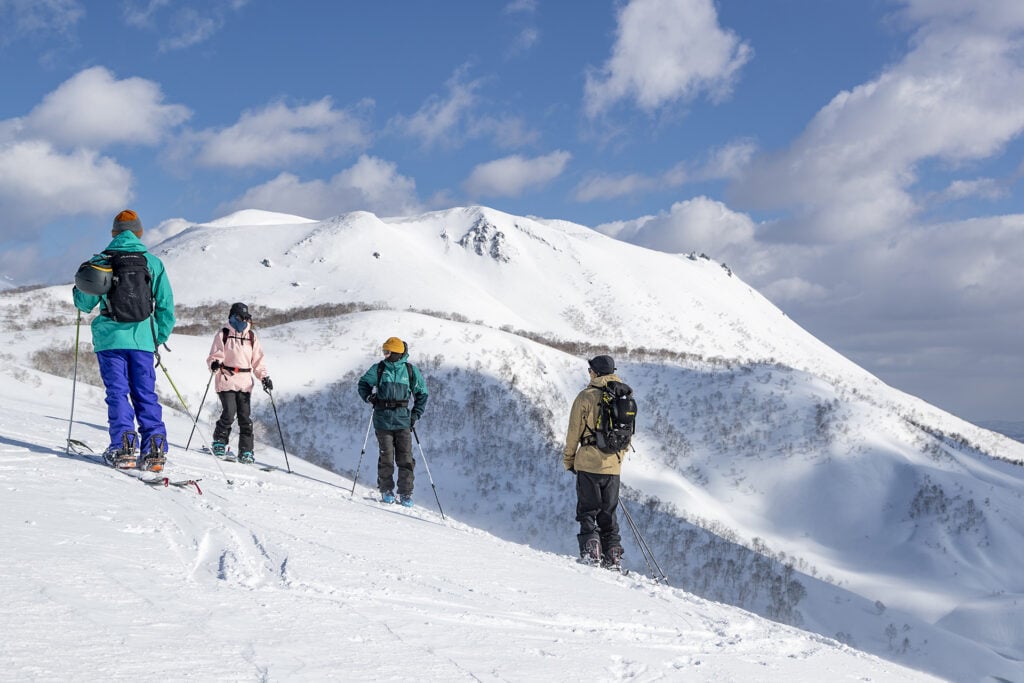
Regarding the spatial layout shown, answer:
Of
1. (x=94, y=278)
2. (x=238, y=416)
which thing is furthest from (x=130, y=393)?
(x=238, y=416)

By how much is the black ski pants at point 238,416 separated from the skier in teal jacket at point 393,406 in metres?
2.09

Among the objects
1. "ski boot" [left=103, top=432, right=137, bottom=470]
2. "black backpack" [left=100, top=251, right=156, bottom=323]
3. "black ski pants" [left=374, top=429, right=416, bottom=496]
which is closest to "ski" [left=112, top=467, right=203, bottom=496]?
"ski boot" [left=103, top=432, right=137, bottom=470]

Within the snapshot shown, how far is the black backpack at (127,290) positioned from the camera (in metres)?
6.89

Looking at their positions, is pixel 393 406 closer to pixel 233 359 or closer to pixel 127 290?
pixel 233 359

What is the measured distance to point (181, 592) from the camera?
3.92 meters

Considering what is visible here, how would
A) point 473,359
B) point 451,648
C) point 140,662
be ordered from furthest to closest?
point 473,359 < point 451,648 < point 140,662

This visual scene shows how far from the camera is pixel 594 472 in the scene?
29.2 ft

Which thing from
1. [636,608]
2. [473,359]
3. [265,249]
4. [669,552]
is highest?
[265,249]

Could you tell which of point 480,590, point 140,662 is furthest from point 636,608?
point 140,662

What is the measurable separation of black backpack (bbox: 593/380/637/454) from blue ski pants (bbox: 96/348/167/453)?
195 inches

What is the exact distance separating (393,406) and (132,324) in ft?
13.6

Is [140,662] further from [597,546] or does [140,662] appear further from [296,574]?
[597,546]

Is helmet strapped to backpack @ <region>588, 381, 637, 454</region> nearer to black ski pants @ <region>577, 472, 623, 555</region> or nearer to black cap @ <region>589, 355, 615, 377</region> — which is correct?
black cap @ <region>589, 355, 615, 377</region>

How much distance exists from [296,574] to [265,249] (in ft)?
276
